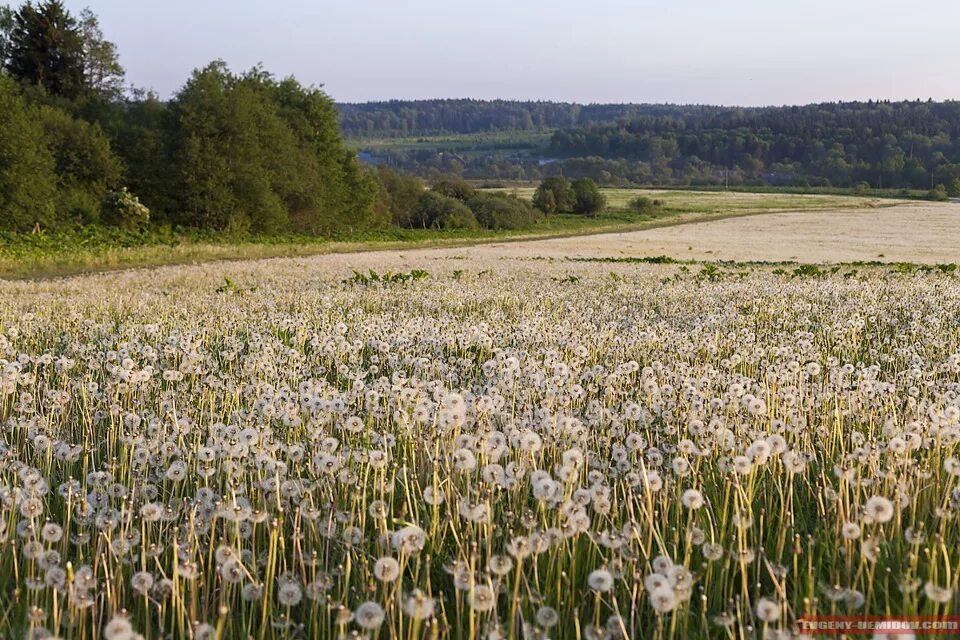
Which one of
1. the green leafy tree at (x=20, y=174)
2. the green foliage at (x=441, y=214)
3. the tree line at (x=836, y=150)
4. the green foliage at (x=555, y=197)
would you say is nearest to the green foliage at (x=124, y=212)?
the green leafy tree at (x=20, y=174)

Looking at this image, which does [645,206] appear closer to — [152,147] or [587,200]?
[587,200]

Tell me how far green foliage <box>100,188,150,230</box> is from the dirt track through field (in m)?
16.4

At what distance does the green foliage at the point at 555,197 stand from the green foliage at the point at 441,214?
1748 cm

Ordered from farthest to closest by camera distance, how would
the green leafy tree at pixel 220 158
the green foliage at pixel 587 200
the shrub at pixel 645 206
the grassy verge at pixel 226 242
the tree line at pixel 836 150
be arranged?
the tree line at pixel 836 150
the shrub at pixel 645 206
the green foliage at pixel 587 200
the green leafy tree at pixel 220 158
the grassy verge at pixel 226 242

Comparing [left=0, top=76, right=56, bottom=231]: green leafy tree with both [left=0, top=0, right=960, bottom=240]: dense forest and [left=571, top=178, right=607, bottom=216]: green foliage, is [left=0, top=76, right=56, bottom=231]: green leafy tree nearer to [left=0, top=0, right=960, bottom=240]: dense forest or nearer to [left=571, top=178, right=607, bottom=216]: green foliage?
[left=0, top=0, right=960, bottom=240]: dense forest

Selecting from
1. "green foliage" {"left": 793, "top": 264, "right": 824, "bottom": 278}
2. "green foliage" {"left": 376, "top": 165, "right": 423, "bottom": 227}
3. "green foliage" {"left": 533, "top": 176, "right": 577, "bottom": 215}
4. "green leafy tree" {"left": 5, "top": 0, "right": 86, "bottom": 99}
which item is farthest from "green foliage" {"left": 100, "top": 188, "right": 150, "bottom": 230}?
"green foliage" {"left": 533, "top": 176, "right": 577, "bottom": 215}

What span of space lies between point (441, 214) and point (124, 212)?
36375 mm

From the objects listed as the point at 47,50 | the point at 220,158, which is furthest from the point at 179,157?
the point at 47,50

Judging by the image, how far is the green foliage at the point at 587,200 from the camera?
97750 millimetres

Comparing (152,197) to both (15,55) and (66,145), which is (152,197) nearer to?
(66,145)

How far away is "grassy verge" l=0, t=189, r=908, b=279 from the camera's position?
28.4 metres

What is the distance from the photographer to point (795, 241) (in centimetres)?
4934

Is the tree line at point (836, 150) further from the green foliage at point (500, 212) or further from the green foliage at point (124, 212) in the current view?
the green foliage at point (124, 212)

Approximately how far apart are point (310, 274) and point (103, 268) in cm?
985
